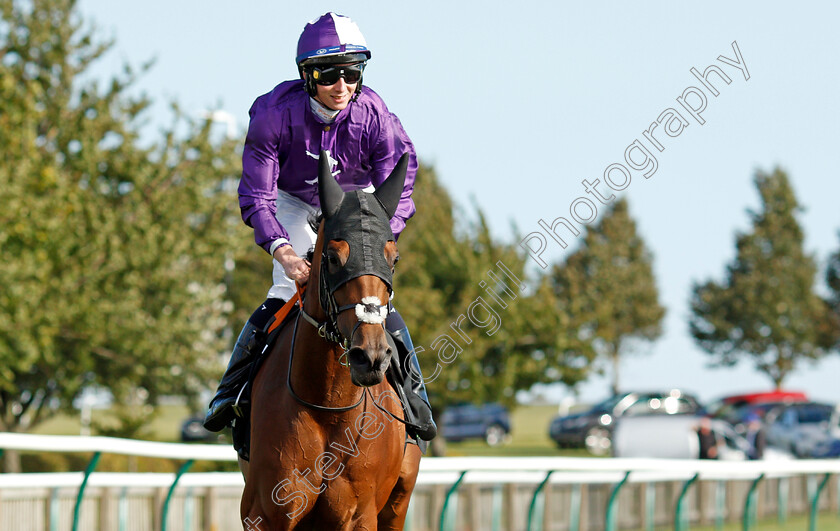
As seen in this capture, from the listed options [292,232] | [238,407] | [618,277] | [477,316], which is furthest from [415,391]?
[618,277]

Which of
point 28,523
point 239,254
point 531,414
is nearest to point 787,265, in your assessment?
point 531,414

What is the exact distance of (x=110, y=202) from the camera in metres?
20.3

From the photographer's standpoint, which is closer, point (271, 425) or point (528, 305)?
point (271, 425)

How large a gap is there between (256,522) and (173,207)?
16.0 meters

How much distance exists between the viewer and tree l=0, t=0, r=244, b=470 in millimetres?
17641

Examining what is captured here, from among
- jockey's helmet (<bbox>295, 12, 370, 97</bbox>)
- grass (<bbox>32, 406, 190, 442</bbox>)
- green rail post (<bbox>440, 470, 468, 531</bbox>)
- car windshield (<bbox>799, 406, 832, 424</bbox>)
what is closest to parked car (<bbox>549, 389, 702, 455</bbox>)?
car windshield (<bbox>799, 406, 832, 424</bbox>)

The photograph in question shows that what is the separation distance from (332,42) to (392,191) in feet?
3.13

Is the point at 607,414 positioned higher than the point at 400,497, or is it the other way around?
the point at 400,497

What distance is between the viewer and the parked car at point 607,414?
32.4 metres

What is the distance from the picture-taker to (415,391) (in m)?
5.24

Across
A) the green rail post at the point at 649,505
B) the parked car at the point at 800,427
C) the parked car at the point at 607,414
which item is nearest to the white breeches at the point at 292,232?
the green rail post at the point at 649,505

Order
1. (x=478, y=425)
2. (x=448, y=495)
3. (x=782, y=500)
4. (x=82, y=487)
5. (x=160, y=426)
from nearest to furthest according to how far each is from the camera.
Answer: (x=82, y=487) → (x=448, y=495) → (x=782, y=500) → (x=478, y=425) → (x=160, y=426)

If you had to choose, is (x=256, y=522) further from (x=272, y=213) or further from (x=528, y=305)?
(x=528, y=305)

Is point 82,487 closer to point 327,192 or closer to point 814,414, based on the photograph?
point 327,192
